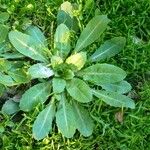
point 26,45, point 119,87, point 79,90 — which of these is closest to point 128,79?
point 119,87

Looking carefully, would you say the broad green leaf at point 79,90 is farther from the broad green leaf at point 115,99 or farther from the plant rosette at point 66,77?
the broad green leaf at point 115,99

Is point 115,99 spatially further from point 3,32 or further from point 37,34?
point 3,32

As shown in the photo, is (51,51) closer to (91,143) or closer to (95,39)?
(95,39)

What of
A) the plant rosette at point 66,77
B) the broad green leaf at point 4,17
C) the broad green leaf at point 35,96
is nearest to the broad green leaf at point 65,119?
the plant rosette at point 66,77

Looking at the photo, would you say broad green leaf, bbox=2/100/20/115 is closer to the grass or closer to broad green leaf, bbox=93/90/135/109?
the grass

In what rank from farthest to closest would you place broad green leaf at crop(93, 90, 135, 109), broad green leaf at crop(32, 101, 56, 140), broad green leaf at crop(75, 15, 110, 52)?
broad green leaf at crop(75, 15, 110, 52), broad green leaf at crop(93, 90, 135, 109), broad green leaf at crop(32, 101, 56, 140)

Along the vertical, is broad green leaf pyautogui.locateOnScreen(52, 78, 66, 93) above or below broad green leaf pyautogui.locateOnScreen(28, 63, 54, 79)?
below

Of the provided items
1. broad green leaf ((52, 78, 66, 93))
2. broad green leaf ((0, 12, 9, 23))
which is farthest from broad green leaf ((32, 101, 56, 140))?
broad green leaf ((0, 12, 9, 23))
